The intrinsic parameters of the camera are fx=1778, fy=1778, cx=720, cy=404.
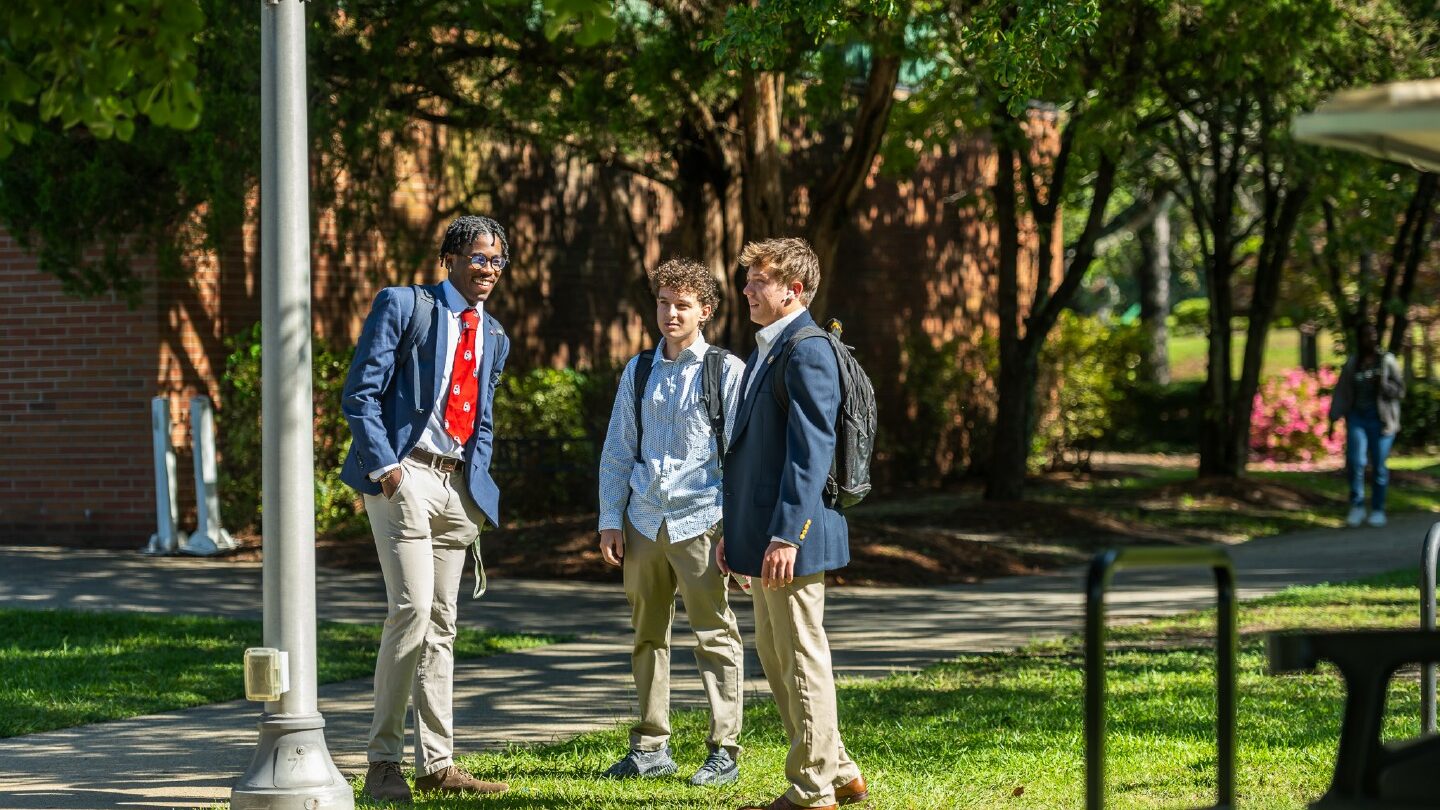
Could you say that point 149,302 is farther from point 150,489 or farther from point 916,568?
point 916,568

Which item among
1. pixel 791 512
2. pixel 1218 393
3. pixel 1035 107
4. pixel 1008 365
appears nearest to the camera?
pixel 791 512

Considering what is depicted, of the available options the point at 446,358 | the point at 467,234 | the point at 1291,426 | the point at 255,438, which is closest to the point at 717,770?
the point at 446,358

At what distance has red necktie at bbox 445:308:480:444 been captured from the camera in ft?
21.5

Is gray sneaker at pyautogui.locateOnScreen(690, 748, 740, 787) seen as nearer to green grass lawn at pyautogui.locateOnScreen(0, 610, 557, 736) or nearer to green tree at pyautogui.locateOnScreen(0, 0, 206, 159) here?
green grass lawn at pyautogui.locateOnScreen(0, 610, 557, 736)

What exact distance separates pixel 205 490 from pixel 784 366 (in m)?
9.92

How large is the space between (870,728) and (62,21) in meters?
4.79

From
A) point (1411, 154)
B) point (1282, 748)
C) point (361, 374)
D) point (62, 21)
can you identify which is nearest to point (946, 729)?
point (1282, 748)

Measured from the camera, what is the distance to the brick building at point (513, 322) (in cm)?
1537

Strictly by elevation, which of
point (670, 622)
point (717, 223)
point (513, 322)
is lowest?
point (670, 622)

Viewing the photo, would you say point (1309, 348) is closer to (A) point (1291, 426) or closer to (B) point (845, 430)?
(A) point (1291, 426)

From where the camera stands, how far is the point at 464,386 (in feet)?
21.7

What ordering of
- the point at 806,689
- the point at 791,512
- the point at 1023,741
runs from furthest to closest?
the point at 1023,741 → the point at 806,689 → the point at 791,512

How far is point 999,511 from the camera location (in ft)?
57.2

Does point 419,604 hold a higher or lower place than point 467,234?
lower
